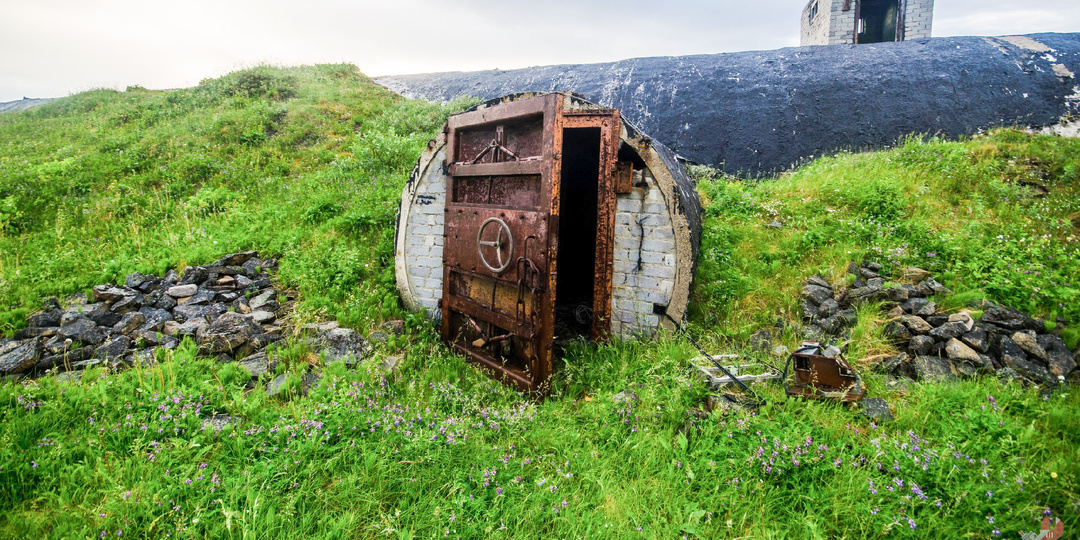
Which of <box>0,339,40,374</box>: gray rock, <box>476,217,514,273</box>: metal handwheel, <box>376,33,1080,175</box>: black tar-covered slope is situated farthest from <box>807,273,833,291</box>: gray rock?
<box>0,339,40,374</box>: gray rock

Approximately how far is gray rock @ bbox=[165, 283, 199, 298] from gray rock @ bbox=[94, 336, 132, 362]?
1.01 meters

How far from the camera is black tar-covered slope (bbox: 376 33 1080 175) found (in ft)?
26.6

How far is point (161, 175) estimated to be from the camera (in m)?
8.27

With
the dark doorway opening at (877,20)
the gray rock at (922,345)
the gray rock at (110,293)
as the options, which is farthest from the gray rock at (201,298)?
the dark doorway opening at (877,20)

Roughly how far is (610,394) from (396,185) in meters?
5.63

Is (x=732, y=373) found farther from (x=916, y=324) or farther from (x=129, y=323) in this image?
(x=129, y=323)

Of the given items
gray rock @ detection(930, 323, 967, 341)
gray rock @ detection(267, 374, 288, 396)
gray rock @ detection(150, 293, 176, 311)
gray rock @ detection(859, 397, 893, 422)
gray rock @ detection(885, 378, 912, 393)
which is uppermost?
gray rock @ detection(930, 323, 967, 341)

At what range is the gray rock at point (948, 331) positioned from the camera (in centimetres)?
392

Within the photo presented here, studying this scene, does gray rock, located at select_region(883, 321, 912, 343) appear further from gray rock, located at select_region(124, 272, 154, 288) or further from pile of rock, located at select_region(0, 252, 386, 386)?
gray rock, located at select_region(124, 272, 154, 288)

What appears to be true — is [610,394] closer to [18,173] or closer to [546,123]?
[546,123]

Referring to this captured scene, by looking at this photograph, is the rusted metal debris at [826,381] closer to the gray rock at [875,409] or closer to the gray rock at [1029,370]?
the gray rock at [875,409]

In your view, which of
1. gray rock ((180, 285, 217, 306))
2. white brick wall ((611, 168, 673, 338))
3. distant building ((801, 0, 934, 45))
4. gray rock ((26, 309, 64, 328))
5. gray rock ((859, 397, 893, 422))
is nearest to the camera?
gray rock ((859, 397, 893, 422))

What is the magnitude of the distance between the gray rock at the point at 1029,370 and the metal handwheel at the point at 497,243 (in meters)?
4.39

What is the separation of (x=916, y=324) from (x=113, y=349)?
25.2ft
